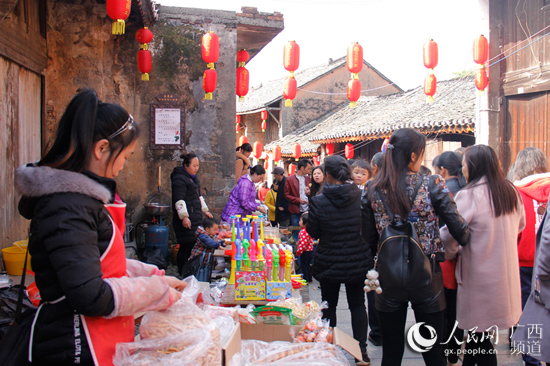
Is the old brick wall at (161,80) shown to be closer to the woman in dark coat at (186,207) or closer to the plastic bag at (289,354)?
the woman in dark coat at (186,207)

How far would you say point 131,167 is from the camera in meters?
7.20

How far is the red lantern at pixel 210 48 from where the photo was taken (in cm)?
685

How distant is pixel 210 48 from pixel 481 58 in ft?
17.0

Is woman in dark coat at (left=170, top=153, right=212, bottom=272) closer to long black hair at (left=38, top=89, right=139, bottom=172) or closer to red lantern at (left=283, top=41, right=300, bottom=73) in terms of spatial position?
long black hair at (left=38, top=89, right=139, bottom=172)

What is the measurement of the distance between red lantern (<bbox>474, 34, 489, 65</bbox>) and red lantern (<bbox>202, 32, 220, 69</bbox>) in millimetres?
4954

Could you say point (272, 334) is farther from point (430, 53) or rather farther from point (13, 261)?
point (430, 53)

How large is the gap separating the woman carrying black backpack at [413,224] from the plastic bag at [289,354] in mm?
418

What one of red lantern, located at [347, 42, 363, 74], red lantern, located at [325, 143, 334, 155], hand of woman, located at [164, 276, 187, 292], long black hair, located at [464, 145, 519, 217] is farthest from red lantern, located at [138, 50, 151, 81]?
red lantern, located at [325, 143, 334, 155]

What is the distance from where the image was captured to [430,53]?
9.06 meters

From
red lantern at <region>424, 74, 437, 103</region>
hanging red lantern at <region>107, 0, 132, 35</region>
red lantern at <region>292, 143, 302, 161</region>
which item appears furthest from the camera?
red lantern at <region>292, 143, 302, 161</region>

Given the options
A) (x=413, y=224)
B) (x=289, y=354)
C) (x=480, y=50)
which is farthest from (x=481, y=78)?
(x=289, y=354)

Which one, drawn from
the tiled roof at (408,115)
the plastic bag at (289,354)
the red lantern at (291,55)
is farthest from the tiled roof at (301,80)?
the plastic bag at (289,354)

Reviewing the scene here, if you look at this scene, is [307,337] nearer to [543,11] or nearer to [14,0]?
[14,0]

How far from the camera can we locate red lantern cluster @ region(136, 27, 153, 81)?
674 centimetres
